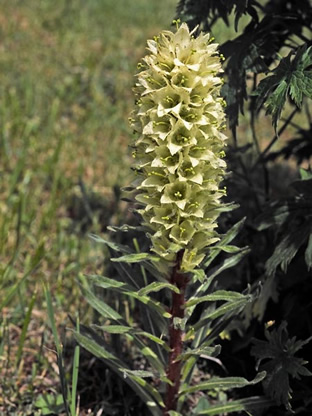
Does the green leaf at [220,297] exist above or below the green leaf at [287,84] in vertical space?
below

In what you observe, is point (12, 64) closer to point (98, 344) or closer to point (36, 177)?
point (36, 177)

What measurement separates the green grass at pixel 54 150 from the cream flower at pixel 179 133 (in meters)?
0.88

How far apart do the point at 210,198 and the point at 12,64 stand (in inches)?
151

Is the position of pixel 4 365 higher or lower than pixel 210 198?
lower

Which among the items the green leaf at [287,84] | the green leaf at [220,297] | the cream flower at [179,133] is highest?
the green leaf at [287,84]

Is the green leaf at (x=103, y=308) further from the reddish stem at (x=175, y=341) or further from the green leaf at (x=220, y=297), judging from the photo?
the green leaf at (x=220, y=297)

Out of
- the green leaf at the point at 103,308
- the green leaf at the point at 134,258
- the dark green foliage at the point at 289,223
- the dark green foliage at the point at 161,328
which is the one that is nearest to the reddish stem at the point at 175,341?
the dark green foliage at the point at 161,328

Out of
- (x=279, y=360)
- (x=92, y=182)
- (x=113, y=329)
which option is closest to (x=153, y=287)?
(x=113, y=329)

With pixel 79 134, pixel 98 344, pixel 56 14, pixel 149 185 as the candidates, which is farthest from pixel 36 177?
pixel 56 14

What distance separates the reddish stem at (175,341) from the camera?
7.66ft

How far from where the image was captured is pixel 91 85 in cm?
559

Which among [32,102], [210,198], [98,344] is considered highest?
[32,102]

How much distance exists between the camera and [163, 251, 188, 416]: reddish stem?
7.66 feet

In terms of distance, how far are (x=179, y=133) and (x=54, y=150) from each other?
2.72 metres
